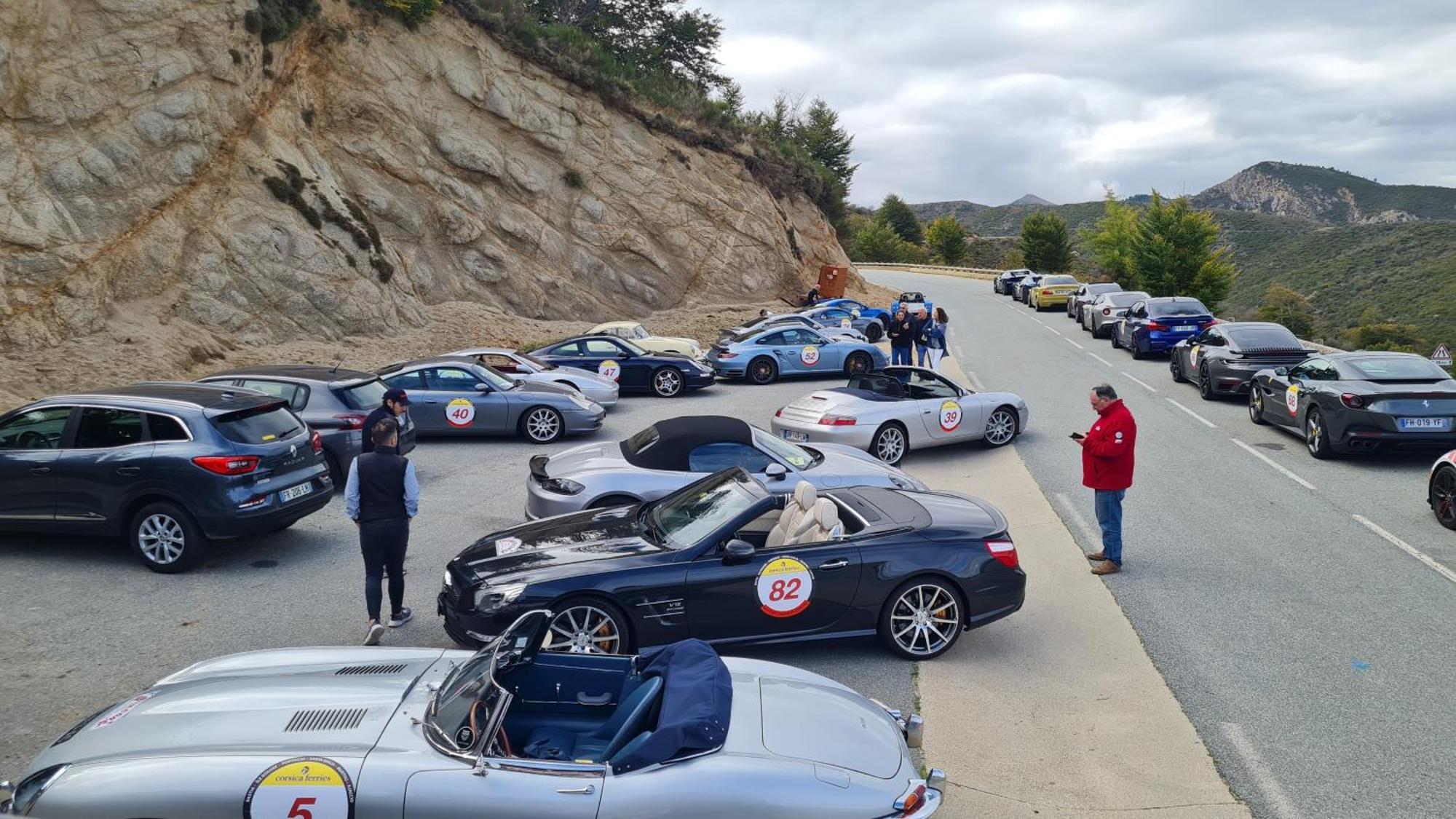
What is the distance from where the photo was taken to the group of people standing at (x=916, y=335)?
19312 millimetres

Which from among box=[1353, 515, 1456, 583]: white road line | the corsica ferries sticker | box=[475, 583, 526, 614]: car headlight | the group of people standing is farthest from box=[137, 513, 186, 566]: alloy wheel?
the group of people standing

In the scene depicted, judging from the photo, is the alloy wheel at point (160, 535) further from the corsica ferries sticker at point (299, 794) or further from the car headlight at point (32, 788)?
the corsica ferries sticker at point (299, 794)

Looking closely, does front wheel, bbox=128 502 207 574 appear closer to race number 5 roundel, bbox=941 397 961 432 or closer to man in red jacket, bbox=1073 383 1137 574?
man in red jacket, bbox=1073 383 1137 574

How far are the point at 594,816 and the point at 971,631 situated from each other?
4.57m

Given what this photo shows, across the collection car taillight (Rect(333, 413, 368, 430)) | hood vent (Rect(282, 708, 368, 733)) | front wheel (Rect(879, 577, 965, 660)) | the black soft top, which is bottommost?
front wheel (Rect(879, 577, 965, 660))

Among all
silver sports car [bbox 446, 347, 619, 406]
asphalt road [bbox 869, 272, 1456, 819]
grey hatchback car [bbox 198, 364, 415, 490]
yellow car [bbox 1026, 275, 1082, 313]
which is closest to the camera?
asphalt road [bbox 869, 272, 1456, 819]

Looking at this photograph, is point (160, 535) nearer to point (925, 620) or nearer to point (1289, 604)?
point (925, 620)

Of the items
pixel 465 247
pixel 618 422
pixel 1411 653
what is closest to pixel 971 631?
pixel 1411 653

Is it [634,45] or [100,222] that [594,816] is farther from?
[634,45]

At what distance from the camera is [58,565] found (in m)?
8.80

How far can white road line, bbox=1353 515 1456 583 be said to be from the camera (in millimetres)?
8727

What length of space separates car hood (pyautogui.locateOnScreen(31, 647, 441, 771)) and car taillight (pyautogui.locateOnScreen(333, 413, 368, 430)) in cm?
708

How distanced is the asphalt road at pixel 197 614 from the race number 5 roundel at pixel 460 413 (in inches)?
146

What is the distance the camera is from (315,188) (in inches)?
1006
